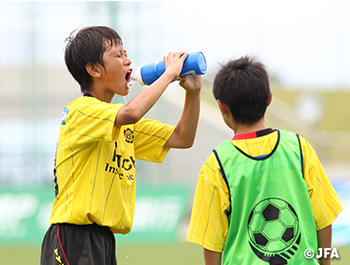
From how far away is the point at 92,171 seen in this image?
237 cm

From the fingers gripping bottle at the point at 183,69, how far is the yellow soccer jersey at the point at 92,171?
0.90ft

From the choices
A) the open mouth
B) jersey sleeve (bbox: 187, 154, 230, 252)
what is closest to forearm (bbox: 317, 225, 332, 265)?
jersey sleeve (bbox: 187, 154, 230, 252)

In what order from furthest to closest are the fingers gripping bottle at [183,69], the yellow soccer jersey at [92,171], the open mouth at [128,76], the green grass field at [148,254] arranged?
the green grass field at [148,254] → the open mouth at [128,76] → the fingers gripping bottle at [183,69] → the yellow soccer jersey at [92,171]

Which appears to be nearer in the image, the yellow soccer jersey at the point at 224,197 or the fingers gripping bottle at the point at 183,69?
the yellow soccer jersey at the point at 224,197

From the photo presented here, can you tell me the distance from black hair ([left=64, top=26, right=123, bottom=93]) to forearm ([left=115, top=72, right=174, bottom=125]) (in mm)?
379

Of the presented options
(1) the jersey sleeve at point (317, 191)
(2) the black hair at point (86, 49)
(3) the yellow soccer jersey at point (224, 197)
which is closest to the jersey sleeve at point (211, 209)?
(3) the yellow soccer jersey at point (224, 197)

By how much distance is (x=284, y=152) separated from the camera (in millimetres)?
2125

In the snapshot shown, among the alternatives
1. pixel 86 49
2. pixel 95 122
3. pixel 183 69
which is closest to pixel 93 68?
pixel 86 49

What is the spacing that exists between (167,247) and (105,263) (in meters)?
5.51

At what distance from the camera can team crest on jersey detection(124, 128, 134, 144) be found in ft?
8.68

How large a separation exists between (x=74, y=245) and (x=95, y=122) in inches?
25.0

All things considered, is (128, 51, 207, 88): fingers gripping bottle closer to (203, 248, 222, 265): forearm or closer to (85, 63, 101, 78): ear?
(85, 63, 101, 78): ear

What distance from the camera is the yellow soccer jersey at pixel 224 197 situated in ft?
6.98

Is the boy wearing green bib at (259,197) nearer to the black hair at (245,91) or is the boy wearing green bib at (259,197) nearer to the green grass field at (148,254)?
the black hair at (245,91)
